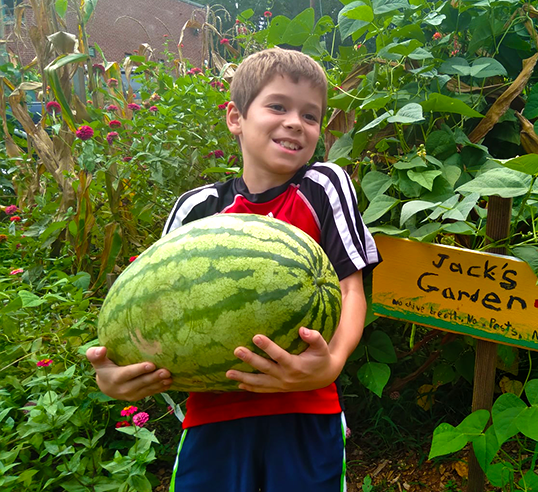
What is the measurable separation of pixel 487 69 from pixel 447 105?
0.22 m

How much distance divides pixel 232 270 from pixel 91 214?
178 cm

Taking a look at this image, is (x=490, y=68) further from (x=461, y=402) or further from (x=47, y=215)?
(x=47, y=215)

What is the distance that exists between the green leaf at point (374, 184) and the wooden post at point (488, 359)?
35 centimetres

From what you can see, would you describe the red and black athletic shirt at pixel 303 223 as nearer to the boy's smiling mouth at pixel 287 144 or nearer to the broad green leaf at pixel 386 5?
the boy's smiling mouth at pixel 287 144

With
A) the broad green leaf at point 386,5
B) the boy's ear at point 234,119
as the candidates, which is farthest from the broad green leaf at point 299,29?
the boy's ear at point 234,119

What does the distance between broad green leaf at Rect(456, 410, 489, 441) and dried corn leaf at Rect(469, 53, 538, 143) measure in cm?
94

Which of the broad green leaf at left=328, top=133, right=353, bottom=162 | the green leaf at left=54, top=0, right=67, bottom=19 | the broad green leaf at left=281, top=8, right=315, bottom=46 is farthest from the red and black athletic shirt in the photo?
the green leaf at left=54, top=0, right=67, bottom=19

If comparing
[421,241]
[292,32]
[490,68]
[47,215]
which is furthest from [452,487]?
[47,215]

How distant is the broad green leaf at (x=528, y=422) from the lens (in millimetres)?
1034

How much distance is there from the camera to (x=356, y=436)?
75.0 inches

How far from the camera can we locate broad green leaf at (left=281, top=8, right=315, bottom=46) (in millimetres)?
1819

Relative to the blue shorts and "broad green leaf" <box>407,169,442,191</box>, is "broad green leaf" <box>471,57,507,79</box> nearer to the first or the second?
"broad green leaf" <box>407,169,442,191</box>

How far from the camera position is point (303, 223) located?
1222mm

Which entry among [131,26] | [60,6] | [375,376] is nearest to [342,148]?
[375,376]
